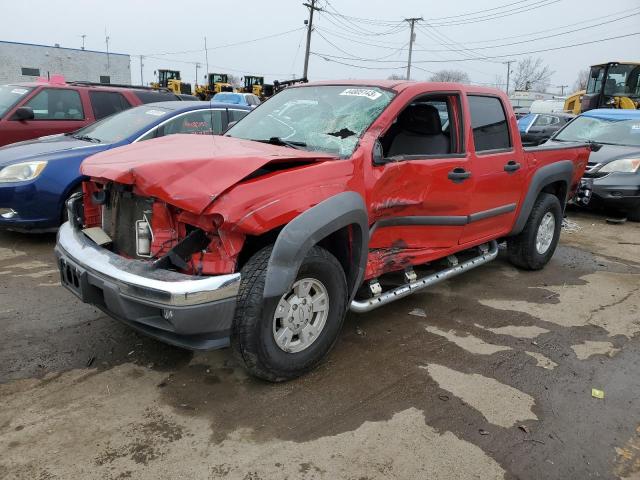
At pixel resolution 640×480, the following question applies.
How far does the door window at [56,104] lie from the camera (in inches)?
289

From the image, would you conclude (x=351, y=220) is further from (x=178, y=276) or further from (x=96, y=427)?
(x=96, y=427)

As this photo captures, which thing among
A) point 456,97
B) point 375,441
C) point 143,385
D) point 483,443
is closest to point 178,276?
point 143,385

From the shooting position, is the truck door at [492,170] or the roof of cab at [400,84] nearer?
the roof of cab at [400,84]

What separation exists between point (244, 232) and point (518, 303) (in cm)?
304

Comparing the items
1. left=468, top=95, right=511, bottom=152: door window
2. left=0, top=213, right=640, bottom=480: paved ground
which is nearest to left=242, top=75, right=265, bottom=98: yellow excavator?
left=468, top=95, right=511, bottom=152: door window

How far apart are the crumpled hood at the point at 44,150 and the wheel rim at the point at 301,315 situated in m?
3.63

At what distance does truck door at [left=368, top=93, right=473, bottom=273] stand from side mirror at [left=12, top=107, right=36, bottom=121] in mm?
5444

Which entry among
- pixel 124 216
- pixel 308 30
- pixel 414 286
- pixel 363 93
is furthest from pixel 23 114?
pixel 308 30

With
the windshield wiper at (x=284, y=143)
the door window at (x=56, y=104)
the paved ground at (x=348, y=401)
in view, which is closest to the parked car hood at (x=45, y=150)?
the paved ground at (x=348, y=401)

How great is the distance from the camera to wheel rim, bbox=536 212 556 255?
551cm

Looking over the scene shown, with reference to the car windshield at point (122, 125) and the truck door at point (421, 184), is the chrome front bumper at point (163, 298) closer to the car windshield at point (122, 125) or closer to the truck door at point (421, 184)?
the truck door at point (421, 184)

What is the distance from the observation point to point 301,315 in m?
3.04

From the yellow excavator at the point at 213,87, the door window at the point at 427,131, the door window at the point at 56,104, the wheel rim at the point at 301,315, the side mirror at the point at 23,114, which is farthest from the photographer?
the yellow excavator at the point at 213,87

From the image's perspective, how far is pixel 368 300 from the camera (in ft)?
11.6
